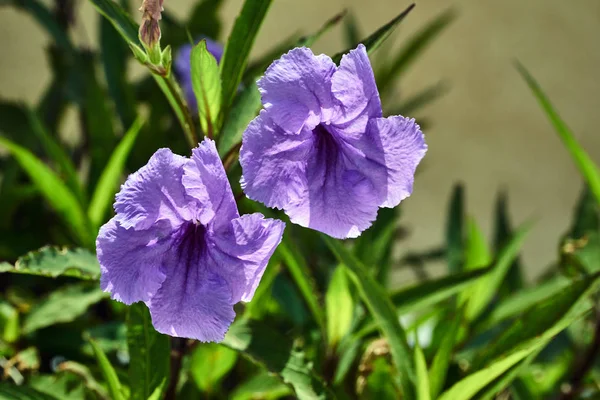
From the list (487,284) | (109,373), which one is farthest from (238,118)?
(487,284)

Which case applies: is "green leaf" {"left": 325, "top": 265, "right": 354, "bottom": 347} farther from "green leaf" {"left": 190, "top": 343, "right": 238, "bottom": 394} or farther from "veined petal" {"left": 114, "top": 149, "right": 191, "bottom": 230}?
"veined petal" {"left": 114, "top": 149, "right": 191, "bottom": 230}

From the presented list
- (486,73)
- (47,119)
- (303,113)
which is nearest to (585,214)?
(303,113)

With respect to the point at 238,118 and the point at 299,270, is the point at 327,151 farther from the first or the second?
the point at 299,270

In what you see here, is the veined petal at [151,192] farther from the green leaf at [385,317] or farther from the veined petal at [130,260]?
the green leaf at [385,317]

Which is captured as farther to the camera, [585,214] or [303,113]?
[585,214]

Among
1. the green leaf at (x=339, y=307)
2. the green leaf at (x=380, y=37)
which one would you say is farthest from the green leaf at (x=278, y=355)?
the green leaf at (x=380, y=37)

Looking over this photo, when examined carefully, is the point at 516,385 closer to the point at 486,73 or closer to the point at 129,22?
the point at 129,22
